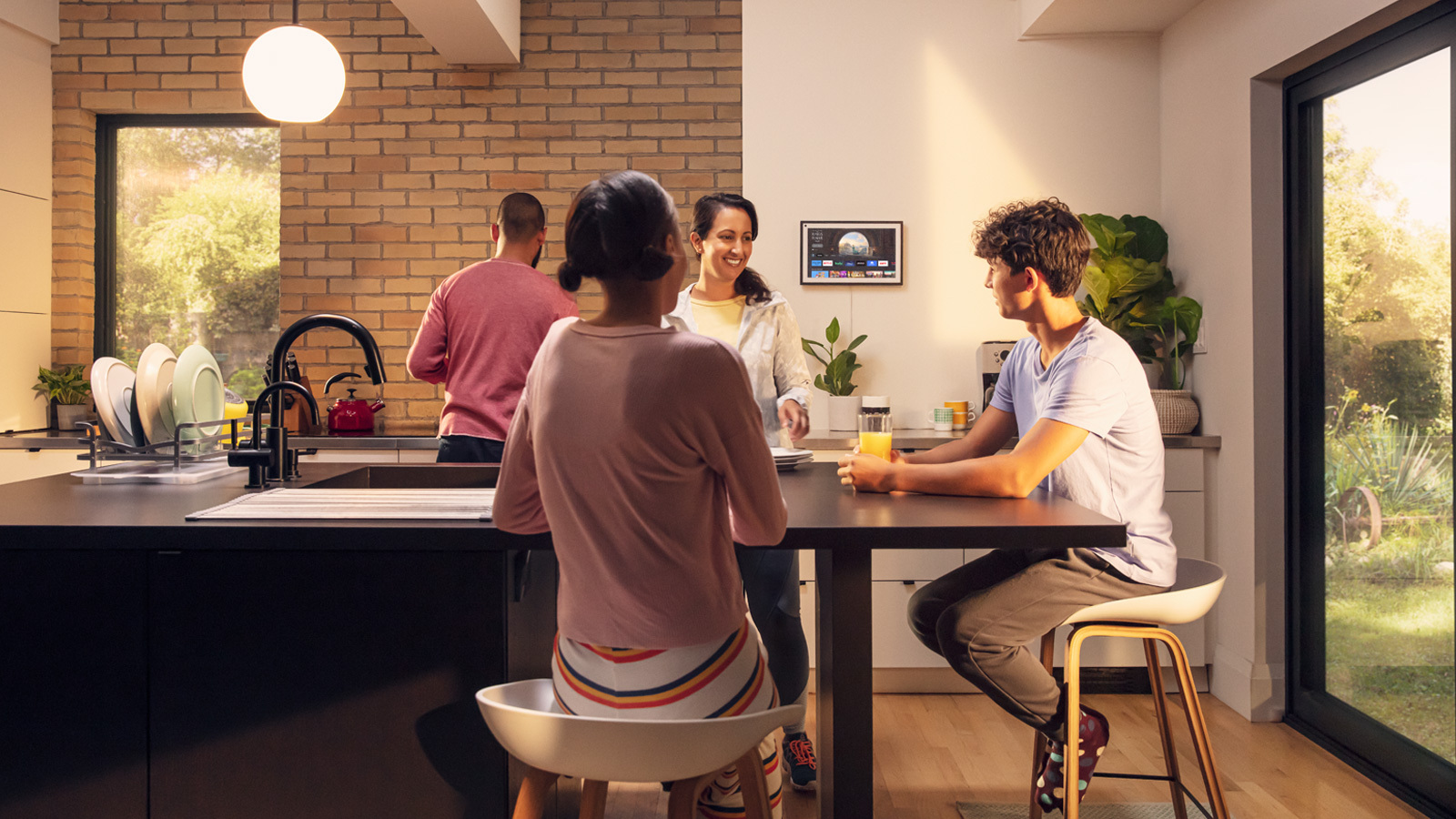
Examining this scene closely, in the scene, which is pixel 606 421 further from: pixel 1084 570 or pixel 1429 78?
pixel 1429 78

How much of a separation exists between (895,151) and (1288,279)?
1473mm

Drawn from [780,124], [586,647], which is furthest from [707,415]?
[780,124]

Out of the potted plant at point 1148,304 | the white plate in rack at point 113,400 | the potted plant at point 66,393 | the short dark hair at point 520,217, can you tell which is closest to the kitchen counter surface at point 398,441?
the potted plant at point 1148,304

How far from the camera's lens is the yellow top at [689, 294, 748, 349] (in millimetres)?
2564

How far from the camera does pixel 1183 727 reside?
2859 mm

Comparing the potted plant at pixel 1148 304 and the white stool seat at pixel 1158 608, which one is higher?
the potted plant at pixel 1148 304

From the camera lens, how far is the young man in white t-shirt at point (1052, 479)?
1.74 metres

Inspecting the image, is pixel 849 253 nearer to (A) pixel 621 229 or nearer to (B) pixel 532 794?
(A) pixel 621 229

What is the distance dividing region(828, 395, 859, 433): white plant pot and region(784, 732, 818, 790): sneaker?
4.59 feet

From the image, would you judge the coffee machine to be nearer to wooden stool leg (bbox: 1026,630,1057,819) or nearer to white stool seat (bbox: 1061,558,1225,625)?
wooden stool leg (bbox: 1026,630,1057,819)

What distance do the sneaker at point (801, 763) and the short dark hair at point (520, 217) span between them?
154 centimetres

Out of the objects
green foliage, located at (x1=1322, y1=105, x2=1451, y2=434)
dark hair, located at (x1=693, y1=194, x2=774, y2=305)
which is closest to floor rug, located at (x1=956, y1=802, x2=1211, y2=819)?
green foliage, located at (x1=1322, y1=105, x2=1451, y2=434)

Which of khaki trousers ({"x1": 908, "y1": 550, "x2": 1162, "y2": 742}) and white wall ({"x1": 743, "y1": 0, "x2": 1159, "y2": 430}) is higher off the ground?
white wall ({"x1": 743, "y1": 0, "x2": 1159, "y2": 430})

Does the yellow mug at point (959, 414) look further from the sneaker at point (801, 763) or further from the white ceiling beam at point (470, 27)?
the white ceiling beam at point (470, 27)
